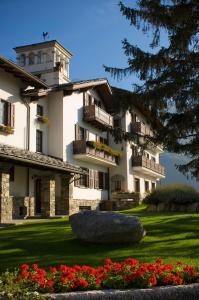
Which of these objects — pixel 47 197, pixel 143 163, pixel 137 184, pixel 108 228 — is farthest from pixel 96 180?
pixel 108 228

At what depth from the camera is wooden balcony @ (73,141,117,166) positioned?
99.6 ft

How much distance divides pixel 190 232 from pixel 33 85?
50.5 feet

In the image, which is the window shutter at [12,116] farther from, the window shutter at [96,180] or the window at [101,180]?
the window at [101,180]

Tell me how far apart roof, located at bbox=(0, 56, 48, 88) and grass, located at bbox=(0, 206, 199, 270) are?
10904mm

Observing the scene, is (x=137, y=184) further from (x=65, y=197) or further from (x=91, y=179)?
(x=65, y=197)

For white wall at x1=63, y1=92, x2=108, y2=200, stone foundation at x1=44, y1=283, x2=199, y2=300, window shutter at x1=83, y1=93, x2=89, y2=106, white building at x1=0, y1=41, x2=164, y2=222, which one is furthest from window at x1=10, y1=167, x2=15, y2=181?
stone foundation at x1=44, y1=283, x2=199, y2=300

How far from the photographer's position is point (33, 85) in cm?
2591

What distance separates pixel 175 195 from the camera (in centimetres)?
2727

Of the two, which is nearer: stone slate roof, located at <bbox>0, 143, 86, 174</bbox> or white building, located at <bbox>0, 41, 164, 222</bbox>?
stone slate roof, located at <bbox>0, 143, 86, 174</bbox>

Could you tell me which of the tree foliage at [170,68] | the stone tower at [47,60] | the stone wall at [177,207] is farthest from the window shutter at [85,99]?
the tree foliage at [170,68]

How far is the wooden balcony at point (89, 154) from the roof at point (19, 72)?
19.4ft

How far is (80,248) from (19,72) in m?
15.0

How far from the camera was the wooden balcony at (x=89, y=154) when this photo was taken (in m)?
30.3

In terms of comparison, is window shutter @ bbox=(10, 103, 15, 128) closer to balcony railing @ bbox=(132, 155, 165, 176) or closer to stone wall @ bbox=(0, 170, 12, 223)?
stone wall @ bbox=(0, 170, 12, 223)
